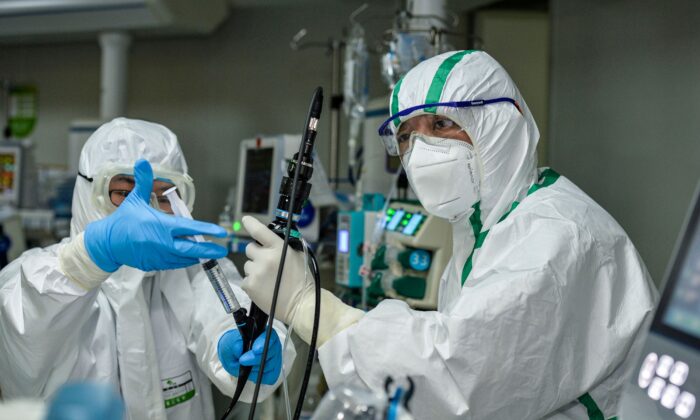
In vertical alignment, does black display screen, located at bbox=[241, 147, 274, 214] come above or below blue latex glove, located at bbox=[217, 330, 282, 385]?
above

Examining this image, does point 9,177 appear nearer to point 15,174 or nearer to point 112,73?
point 15,174

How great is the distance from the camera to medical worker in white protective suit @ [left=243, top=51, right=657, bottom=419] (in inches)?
43.5

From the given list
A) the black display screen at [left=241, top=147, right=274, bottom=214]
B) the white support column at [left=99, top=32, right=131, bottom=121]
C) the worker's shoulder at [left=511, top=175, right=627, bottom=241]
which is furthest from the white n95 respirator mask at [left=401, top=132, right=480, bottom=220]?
the white support column at [left=99, top=32, right=131, bottom=121]

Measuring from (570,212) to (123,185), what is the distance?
1013mm

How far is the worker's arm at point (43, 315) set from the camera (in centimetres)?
136

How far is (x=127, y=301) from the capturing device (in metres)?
1.57

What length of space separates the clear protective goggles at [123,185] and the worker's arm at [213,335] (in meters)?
0.24

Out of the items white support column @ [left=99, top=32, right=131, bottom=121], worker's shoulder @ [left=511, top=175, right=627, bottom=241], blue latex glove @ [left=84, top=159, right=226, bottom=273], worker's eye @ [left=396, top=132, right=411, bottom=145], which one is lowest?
blue latex glove @ [left=84, top=159, right=226, bottom=273]

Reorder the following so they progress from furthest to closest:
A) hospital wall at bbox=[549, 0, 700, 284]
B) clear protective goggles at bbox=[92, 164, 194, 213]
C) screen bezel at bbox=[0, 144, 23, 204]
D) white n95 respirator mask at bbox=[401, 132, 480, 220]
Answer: screen bezel at bbox=[0, 144, 23, 204] → hospital wall at bbox=[549, 0, 700, 284] → clear protective goggles at bbox=[92, 164, 194, 213] → white n95 respirator mask at bbox=[401, 132, 480, 220]

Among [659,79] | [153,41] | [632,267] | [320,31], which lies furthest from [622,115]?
[153,41]

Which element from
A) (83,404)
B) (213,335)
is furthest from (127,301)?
(83,404)

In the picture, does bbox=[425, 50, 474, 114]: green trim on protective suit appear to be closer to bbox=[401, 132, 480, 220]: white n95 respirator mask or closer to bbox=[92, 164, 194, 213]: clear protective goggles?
bbox=[401, 132, 480, 220]: white n95 respirator mask

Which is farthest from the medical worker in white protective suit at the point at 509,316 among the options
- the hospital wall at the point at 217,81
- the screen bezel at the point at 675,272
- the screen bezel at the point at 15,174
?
the screen bezel at the point at 15,174

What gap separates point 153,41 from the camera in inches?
→ 232
